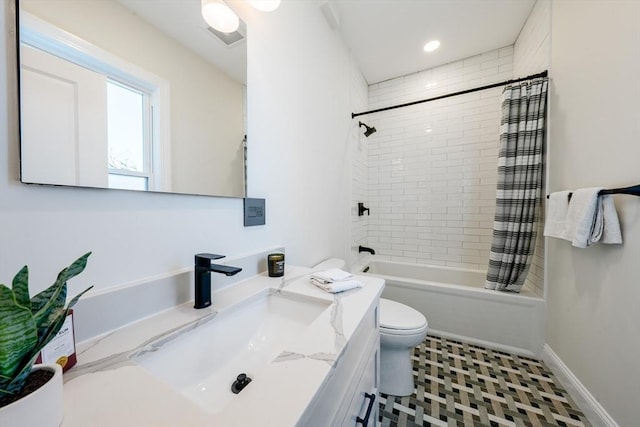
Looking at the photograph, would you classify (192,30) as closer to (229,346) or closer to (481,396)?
(229,346)

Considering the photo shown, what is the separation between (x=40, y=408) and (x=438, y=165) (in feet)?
9.65

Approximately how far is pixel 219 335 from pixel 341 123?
76.9 inches

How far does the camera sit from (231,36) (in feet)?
3.32

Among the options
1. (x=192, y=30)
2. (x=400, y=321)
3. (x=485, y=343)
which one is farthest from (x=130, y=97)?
(x=485, y=343)

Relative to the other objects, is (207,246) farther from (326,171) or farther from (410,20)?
(410,20)

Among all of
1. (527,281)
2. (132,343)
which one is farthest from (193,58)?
(527,281)

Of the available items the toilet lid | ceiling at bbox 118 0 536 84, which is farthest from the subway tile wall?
the toilet lid

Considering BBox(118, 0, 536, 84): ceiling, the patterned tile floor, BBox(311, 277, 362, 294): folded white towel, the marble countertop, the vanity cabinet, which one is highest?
BBox(118, 0, 536, 84): ceiling

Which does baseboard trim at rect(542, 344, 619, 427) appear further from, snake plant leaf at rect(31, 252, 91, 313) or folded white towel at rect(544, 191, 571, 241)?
snake plant leaf at rect(31, 252, 91, 313)

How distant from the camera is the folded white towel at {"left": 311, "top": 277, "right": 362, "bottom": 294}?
2.94 ft

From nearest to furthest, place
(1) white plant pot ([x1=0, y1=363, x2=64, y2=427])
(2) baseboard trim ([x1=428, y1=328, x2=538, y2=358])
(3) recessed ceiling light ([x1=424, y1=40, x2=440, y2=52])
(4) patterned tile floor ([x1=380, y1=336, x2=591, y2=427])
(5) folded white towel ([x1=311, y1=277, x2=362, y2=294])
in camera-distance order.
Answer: (1) white plant pot ([x1=0, y1=363, x2=64, y2=427]) < (5) folded white towel ([x1=311, y1=277, x2=362, y2=294]) < (4) patterned tile floor ([x1=380, y1=336, x2=591, y2=427]) < (2) baseboard trim ([x1=428, y1=328, x2=538, y2=358]) < (3) recessed ceiling light ([x1=424, y1=40, x2=440, y2=52])

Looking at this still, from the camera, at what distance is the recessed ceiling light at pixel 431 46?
2232mm

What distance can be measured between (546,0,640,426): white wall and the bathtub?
12 cm

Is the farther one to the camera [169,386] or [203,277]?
[203,277]
